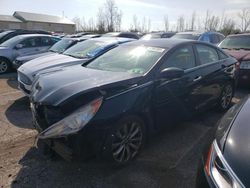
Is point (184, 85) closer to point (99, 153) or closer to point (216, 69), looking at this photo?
point (216, 69)

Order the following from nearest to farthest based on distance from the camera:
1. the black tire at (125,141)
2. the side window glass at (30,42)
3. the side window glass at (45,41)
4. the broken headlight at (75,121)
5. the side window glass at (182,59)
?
the broken headlight at (75,121)
the black tire at (125,141)
the side window glass at (182,59)
the side window glass at (30,42)
the side window glass at (45,41)

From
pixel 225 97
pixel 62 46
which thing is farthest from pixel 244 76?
pixel 62 46

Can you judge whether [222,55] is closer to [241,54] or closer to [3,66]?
[241,54]

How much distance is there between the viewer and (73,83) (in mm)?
3117

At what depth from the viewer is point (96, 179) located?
2.94 metres

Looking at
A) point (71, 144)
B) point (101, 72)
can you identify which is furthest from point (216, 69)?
point (71, 144)

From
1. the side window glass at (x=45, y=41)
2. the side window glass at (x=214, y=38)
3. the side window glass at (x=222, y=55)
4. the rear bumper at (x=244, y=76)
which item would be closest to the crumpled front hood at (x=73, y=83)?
the side window glass at (x=222, y=55)

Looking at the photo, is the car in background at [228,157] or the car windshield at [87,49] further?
the car windshield at [87,49]

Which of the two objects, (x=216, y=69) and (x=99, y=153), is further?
(x=216, y=69)

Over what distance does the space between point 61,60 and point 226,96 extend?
4009 millimetres

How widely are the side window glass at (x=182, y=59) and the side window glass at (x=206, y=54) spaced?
0.91ft

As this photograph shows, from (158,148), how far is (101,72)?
140 cm

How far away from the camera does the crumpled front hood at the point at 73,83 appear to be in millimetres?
2889

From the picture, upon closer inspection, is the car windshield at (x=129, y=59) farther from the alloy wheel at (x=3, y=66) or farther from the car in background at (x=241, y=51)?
the alloy wheel at (x=3, y=66)
